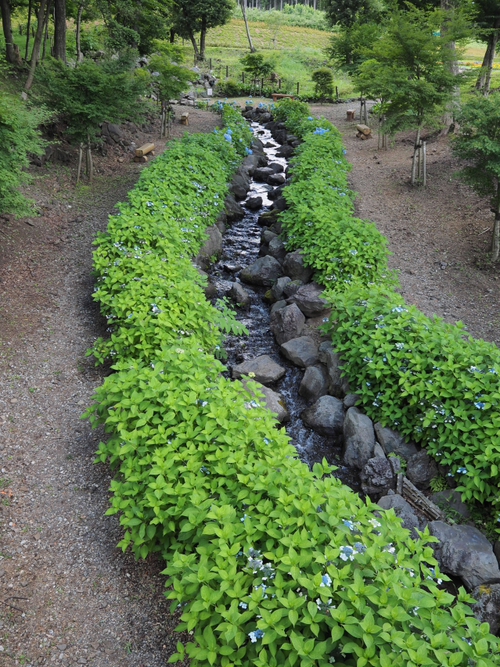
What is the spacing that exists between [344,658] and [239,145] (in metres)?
14.4

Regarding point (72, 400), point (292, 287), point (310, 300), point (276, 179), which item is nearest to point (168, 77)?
point (276, 179)

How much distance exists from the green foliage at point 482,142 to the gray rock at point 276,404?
16.7 ft

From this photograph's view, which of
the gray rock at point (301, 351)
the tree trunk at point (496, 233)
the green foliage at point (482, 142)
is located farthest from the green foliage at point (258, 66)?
the gray rock at point (301, 351)

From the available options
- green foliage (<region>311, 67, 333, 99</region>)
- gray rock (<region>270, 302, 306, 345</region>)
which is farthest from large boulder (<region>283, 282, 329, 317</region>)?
green foliage (<region>311, 67, 333, 99</region>)

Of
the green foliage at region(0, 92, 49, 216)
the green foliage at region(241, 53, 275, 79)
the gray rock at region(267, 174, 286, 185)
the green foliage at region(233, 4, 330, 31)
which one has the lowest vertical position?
the gray rock at region(267, 174, 286, 185)

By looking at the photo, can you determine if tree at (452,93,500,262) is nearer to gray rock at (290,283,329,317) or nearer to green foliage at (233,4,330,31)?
gray rock at (290,283,329,317)

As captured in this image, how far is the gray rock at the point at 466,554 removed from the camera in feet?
12.6

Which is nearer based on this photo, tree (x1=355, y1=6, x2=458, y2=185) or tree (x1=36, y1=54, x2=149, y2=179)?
tree (x1=36, y1=54, x2=149, y2=179)

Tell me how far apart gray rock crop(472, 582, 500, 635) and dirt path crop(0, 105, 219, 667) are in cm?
234

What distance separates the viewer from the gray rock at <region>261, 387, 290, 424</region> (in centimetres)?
579

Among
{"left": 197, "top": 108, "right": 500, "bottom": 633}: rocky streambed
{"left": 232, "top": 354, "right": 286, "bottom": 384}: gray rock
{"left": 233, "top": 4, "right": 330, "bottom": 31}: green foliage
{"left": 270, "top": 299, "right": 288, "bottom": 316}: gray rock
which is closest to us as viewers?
{"left": 197, "top": 108, "right": 500, "bottom": 633}: rocky streambed

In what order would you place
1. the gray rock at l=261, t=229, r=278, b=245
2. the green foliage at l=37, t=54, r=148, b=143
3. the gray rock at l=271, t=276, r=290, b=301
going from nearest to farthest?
the gray rock at l=271, t=276, r=290, b=301 → the green foliage at l=37, t=54, r=148, b=143 → the gray rock at l=261, t=229, r=278, b=245

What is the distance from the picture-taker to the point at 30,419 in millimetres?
4805

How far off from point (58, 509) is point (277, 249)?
683 centimetres
